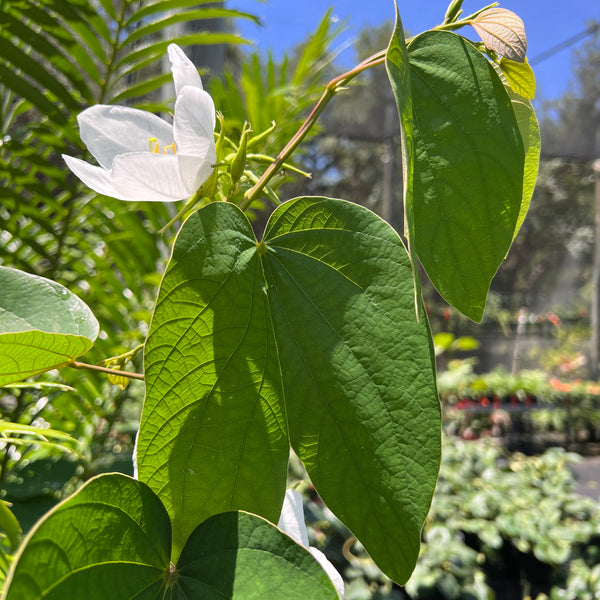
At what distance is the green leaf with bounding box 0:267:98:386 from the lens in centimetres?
20

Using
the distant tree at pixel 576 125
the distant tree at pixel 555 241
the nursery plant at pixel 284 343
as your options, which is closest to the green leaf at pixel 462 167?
the nursery plant at pixel 284 343

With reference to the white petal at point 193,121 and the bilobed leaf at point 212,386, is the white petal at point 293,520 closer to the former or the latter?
the bilobed leaf at point 212,386

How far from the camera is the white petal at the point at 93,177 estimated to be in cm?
22

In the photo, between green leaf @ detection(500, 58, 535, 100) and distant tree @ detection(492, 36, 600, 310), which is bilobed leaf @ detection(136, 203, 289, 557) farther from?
distant tree @ detection(492, 36, 600, 310)

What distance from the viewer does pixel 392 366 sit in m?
0.19

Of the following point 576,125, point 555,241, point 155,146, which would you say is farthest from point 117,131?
point 555,241

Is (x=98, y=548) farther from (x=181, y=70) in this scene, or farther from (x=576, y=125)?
(x=576, y=125)

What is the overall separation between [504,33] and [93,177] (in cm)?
16

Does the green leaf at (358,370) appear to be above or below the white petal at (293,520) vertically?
above

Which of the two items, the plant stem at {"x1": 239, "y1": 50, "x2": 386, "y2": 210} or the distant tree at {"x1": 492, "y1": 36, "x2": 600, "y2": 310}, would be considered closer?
the plant stem at {"x1": 239, "y1": 50, "x2": 386, "y2": 210}

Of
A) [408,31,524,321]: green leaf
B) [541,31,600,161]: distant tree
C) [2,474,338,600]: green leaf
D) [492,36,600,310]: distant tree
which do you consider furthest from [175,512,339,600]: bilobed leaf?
[492,36,600,310]: distant tree

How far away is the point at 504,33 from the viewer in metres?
0.22

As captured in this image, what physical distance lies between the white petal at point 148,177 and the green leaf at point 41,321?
0.16 ft

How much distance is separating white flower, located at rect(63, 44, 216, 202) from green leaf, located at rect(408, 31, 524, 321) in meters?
0.08
